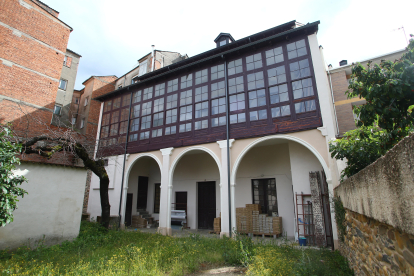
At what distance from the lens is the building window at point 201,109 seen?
11562mm

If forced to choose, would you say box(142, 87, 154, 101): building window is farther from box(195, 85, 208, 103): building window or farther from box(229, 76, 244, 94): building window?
box(229, 76, 244, 94): building window

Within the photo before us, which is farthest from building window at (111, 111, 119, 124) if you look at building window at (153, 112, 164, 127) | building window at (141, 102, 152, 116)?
building window at (153, 112, 164, 127)

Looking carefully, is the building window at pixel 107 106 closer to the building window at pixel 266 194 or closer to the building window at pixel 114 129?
the building window at pixel 114 129

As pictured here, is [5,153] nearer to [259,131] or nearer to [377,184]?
[377,184]

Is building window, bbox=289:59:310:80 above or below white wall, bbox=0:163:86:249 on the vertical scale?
above

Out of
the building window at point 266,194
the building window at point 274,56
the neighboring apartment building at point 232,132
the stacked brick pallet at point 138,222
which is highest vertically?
the building window at point 274,56

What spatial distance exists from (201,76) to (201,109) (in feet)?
6.48

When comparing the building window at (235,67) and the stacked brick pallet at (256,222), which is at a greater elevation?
the building window at (235,67)

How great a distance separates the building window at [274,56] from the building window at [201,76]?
11.0 feet

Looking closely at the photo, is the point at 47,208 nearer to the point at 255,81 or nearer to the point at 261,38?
the point at 255,81

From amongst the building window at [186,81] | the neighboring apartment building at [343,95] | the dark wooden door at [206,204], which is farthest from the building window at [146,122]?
the neighboring apartment building at [343,95]

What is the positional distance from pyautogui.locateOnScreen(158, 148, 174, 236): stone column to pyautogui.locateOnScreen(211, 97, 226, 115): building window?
3109mm

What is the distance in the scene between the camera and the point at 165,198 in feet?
37.9

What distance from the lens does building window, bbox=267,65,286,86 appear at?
9.96 meters
